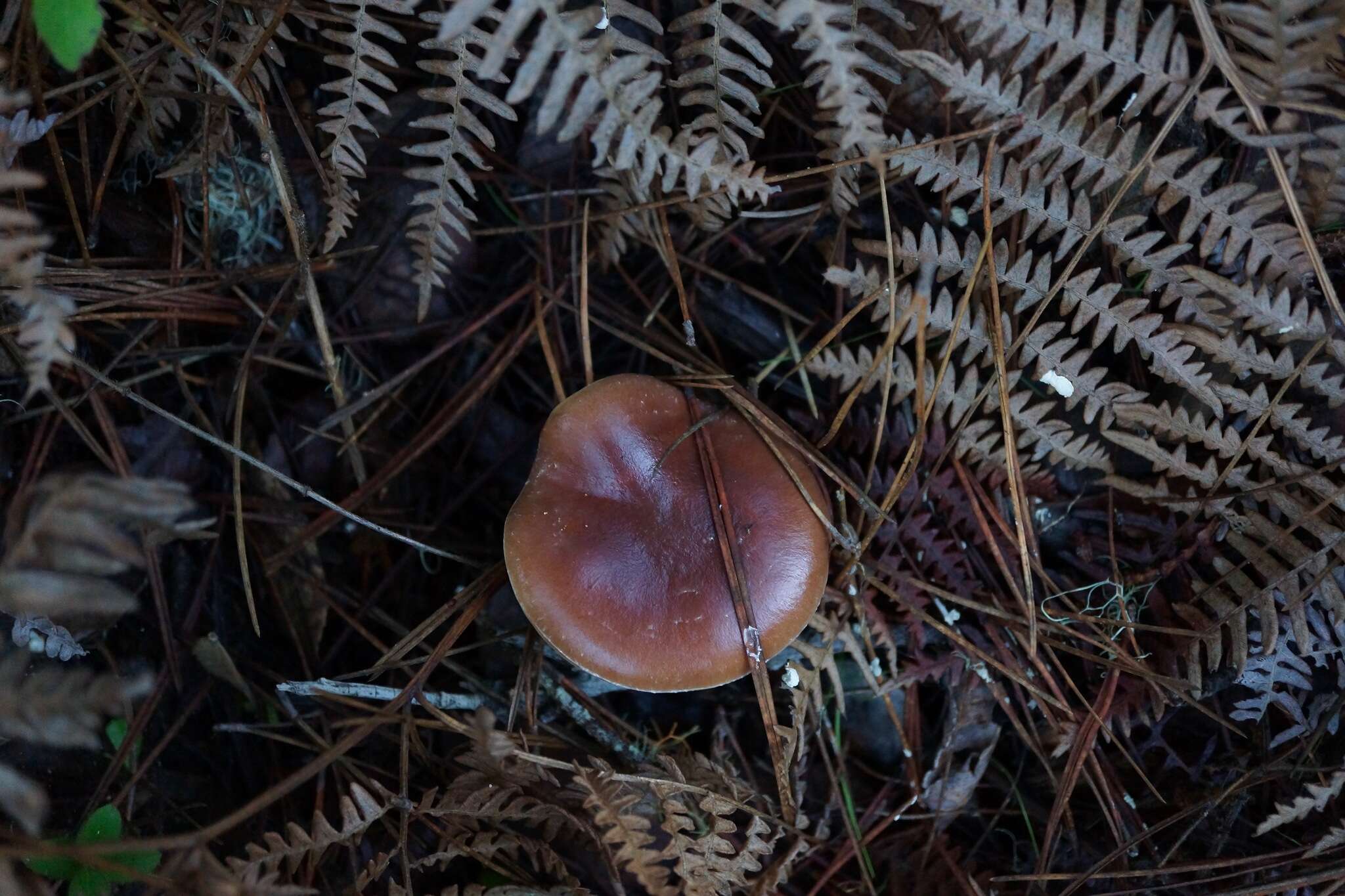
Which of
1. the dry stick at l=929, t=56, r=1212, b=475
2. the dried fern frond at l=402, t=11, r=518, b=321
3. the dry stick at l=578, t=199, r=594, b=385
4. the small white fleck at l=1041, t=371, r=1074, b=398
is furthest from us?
the dry stick at l=578, t=199, r=594, b=385

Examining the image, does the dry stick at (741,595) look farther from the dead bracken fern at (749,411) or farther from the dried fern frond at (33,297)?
the dried fern frond at (33,297)

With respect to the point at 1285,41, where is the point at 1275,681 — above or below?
below

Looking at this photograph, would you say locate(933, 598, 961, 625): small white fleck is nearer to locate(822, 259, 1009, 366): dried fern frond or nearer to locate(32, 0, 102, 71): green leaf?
locate(822, 259, 1009, 366): dried fern frond

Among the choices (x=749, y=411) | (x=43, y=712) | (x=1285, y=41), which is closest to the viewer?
(x=43, y=712)

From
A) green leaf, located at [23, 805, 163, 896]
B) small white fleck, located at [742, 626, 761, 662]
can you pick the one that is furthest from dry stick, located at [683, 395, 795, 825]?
green leaf, located at [23, 805, 163, 896]

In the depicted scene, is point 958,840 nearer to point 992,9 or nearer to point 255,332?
point 992,9

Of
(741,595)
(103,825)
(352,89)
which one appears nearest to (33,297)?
(352,89)

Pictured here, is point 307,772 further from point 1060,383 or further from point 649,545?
point 1060,383
